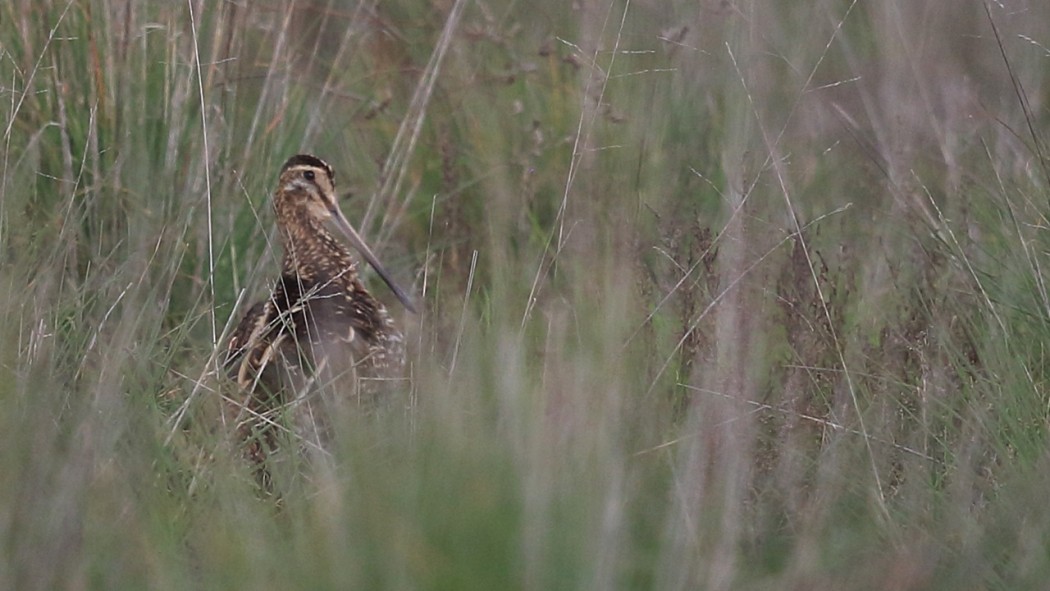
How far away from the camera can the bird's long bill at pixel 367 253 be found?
14.9 ft

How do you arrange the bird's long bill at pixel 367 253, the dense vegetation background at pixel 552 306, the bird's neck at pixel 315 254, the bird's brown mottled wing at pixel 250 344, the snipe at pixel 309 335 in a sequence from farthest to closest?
the bird's long bill at pixel 367 253, the bird's neck at pixel 315 254, the bird's brown mottled wing at pixel 250 344, the snipe at pixel 309 335, the dense vegetation background at pixel 552 306

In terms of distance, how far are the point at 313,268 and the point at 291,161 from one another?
0.32 metres

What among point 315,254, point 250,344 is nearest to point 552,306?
point 250,344

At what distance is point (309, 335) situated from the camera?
3.54 meters

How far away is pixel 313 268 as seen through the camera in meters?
4.44

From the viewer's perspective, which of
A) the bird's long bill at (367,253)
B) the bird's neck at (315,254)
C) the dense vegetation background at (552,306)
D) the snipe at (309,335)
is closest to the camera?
the dense vegetation background at (552,306)

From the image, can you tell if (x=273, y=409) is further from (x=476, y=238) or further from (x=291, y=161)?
(x=476, y=238)

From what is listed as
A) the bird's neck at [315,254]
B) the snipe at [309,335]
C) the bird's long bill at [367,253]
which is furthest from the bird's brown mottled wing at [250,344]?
the bird's long bill at [367,253]

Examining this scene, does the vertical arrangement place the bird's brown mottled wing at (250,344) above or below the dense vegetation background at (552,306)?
below

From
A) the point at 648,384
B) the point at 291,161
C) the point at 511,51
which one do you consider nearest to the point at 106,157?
the point at 291,161

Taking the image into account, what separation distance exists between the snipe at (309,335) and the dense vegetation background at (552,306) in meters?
0.10

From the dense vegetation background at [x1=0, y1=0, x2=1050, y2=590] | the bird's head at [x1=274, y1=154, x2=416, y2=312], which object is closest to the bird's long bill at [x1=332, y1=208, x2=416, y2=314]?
the bird's head at [x1=274, y1=154, x2=416, y2=312]

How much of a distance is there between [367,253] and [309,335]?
3.62 feet

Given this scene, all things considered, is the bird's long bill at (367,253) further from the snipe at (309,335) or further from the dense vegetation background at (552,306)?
the dense vegetation background at (552,306)
